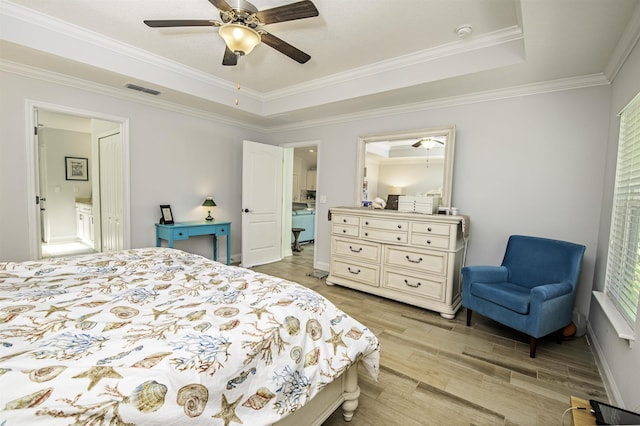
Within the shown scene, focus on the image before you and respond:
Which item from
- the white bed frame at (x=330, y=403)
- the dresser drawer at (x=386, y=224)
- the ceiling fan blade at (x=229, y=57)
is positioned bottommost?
the white bed frame at (x=330, y=403)

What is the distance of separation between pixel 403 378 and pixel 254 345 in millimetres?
1413

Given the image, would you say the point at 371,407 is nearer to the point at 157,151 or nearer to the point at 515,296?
the point at 515,296

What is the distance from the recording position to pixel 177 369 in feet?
3.11

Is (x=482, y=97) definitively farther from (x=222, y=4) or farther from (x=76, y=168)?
(x=76, y=168)

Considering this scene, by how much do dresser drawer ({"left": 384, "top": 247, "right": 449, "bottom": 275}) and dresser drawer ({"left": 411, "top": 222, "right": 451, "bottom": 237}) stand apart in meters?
0.21

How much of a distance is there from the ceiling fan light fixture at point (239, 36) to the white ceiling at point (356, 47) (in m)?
0.42

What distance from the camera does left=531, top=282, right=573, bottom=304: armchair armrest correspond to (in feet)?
7.48

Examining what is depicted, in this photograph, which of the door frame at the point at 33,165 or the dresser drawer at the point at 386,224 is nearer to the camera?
the door frame at the point at 33,165

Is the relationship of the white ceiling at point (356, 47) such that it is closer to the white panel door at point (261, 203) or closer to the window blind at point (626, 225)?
the window blind at point (626, 225)

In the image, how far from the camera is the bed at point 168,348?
82cm

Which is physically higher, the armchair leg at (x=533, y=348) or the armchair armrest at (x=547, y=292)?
the armchair armrest at (x=547, y=292)

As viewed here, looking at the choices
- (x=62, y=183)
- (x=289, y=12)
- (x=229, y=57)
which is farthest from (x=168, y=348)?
(x=62, y=183)

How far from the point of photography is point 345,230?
3865 millimetres

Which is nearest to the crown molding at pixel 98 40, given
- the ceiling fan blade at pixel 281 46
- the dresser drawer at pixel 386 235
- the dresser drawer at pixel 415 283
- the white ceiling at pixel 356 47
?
the white ceiling at pixel 356 47
